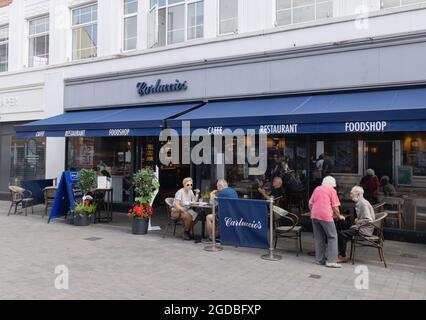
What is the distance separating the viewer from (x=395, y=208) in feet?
30.8

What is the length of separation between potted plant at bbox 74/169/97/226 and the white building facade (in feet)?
8.80

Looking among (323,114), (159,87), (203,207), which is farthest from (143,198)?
(323,114)

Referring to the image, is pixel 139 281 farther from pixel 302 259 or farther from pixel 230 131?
pixel 230 131

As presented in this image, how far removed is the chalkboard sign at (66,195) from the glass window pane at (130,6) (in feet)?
19.1

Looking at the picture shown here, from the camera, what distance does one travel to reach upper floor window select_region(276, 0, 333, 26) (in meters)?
10.2

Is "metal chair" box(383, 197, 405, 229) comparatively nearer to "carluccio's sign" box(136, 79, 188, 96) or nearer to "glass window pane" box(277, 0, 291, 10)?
"glass window pane" box(277, 0, 291, 10)

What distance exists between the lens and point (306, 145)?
33.4ft

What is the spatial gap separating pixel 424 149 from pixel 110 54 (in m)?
9.67

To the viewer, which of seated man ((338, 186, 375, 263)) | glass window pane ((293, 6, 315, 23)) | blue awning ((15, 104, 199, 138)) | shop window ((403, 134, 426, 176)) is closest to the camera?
seated man ((338, 186, 375, 263))

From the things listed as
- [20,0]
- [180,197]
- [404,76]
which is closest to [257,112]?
[180,197]

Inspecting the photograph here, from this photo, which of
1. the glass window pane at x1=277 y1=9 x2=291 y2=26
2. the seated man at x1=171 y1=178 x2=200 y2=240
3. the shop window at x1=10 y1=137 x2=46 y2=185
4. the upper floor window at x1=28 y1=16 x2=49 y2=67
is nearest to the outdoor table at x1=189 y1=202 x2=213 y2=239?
the seated man at x1=171 y1=178 x2=200 y2=240

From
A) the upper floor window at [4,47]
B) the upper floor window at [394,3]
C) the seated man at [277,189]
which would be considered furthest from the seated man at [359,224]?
the upper floor window at [4,47]

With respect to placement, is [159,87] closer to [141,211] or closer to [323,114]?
[141,211]

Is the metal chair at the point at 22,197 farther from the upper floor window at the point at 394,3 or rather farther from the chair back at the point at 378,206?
the upper floor window at the point at 394,3
